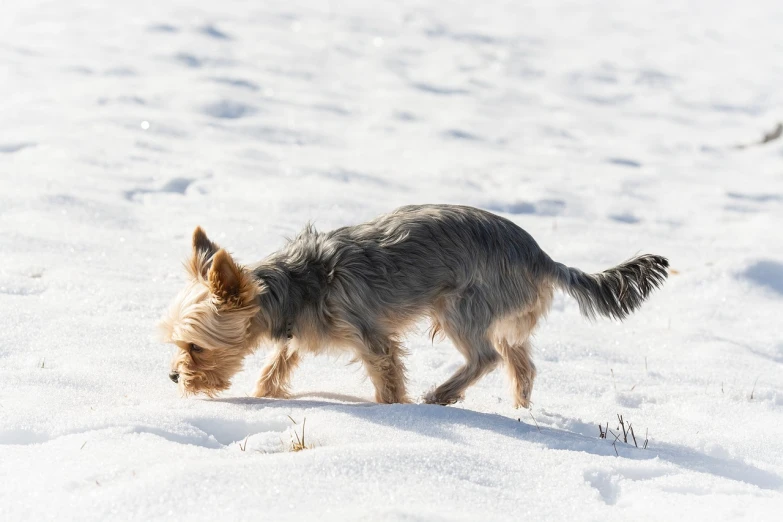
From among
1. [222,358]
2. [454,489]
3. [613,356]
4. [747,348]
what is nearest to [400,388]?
[222,358]

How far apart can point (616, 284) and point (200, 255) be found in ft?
7.55

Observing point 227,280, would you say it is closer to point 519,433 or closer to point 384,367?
point 384,367

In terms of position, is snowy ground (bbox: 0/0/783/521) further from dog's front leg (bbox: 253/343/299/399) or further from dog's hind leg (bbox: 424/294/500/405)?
dog's hind leg (bbox: 424/294/500/405)

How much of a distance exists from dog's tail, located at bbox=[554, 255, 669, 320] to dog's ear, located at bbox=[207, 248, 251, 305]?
1753 millimetres

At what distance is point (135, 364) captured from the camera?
4.85 meters

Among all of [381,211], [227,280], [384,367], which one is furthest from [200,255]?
[381,211]

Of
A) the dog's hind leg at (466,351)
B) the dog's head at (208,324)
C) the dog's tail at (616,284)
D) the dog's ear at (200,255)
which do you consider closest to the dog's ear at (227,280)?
the dog's head at (208,324)

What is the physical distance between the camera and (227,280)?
14.2 feet

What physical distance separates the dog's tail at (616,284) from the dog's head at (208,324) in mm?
1763

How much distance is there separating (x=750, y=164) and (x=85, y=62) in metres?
9.30

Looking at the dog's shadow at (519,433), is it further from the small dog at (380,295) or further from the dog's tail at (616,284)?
the dog's tail at (616,284)

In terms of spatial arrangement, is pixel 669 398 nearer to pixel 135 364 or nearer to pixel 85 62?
pixel 135 364

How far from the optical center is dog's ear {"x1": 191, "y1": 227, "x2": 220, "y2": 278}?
14.8ft

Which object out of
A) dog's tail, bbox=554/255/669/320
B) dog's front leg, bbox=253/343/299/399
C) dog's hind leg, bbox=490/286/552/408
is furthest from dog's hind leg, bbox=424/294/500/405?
dog's front leg, bbox=253/343/299/399
